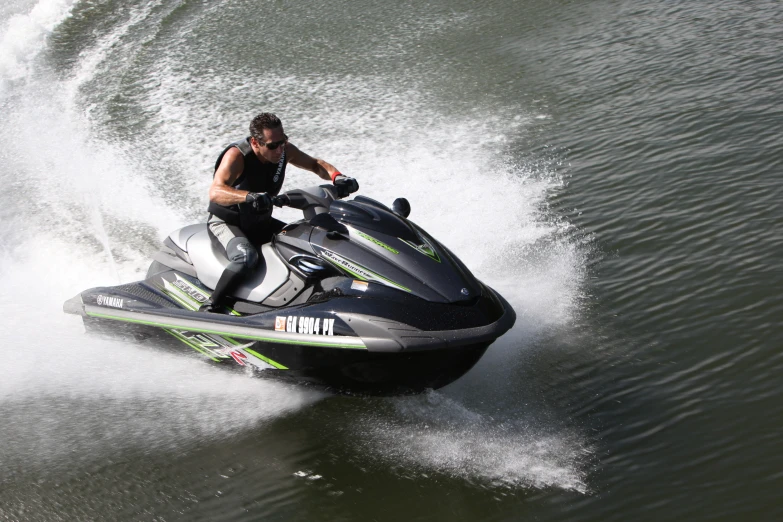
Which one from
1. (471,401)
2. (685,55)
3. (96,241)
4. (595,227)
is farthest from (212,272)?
(685,55)

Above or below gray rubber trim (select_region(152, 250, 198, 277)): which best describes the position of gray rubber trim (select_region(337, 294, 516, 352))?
below

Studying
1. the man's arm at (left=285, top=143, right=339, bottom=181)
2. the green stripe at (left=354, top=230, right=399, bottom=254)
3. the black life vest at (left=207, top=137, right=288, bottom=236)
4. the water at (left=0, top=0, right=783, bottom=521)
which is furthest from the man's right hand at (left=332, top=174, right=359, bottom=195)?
the water at (left=0, top=0, right=783, bottom=521)

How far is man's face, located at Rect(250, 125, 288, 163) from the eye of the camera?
5.00 metres

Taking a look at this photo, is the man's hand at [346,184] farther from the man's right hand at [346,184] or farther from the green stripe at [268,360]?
the green stripe at [268,360]

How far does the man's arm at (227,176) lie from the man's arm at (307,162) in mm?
508

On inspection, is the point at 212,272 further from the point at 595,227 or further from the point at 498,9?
the point at 498,9

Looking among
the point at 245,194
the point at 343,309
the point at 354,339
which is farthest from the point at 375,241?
the point at 245,194

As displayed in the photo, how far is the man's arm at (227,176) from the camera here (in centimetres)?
510

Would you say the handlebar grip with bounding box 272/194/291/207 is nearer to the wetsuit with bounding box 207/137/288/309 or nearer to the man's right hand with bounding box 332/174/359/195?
the wetsuit with bounding box 207/137/288/309

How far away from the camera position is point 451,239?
Result: 7051mm

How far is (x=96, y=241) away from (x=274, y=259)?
329 cm

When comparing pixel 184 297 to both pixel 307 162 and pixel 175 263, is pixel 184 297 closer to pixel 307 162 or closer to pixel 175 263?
pixel 175 263

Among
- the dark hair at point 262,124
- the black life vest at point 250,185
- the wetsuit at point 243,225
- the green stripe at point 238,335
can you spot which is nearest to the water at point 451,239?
the green stripe at point 238,335

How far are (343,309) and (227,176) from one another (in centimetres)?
125
